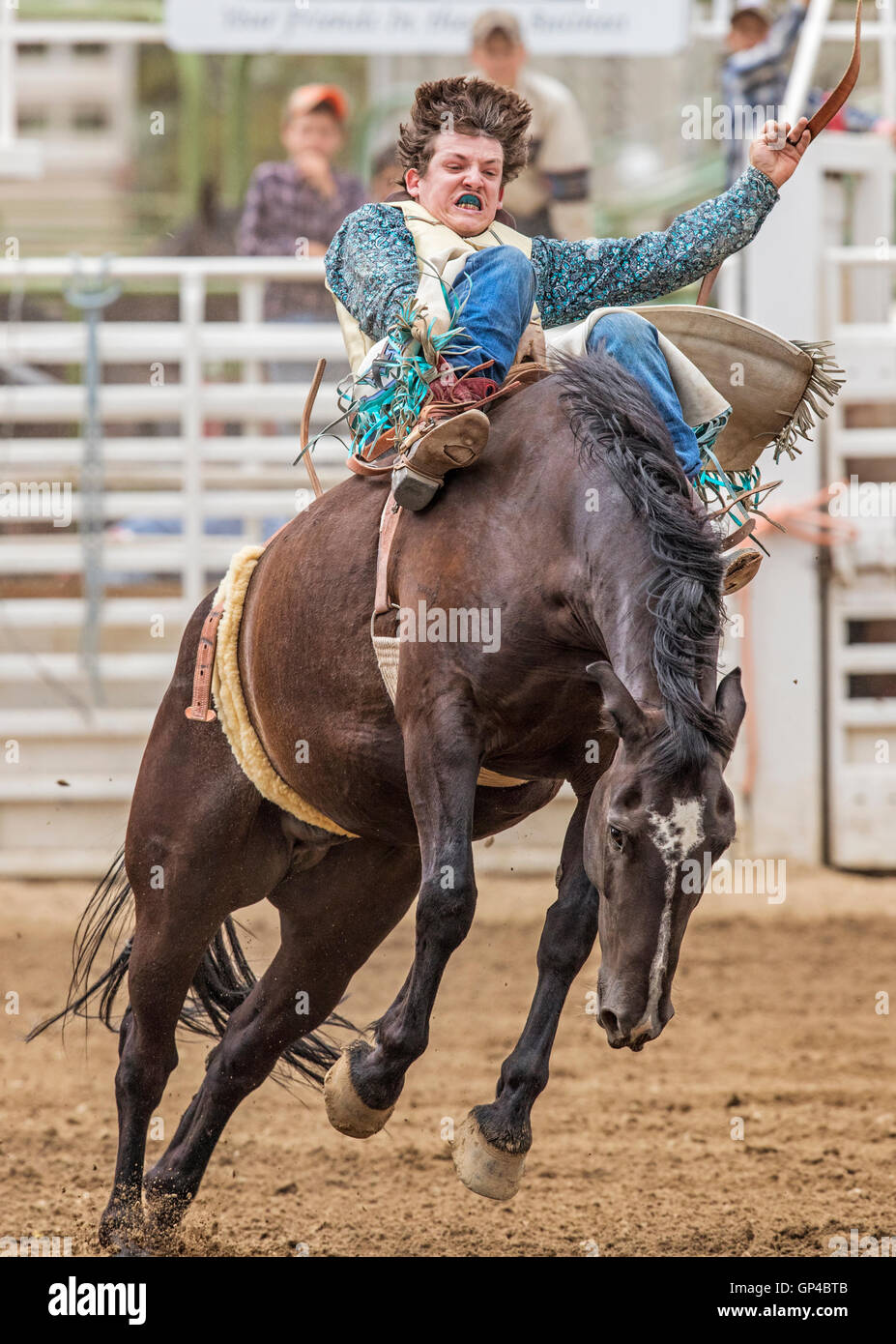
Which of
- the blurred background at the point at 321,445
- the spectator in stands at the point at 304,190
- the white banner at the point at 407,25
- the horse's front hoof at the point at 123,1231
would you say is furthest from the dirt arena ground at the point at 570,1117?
the white banner at the point at 407,25

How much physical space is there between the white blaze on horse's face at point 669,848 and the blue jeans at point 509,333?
77 cm

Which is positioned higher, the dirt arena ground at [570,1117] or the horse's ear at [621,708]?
the horse's ear at [621,708]

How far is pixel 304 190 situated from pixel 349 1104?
588cm

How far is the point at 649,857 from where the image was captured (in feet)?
8.27

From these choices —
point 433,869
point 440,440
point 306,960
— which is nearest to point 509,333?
point 440,440

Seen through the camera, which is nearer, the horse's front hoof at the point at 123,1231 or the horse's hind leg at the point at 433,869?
the horse's hind leg at the point at 433,869

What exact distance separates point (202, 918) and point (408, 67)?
10.9 meters

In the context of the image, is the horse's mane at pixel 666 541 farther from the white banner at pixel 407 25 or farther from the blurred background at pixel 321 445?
the white banner at pixel 407 25

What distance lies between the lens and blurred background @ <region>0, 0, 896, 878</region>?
7.77 m

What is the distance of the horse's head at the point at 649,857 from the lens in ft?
8.25

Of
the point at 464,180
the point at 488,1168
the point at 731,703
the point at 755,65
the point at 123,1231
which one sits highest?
the point at 755,65

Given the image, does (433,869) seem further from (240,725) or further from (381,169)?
(381,169)

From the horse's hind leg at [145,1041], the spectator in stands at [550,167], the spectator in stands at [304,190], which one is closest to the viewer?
the horse's hind leg at [145,1041]

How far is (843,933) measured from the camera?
7.02m
